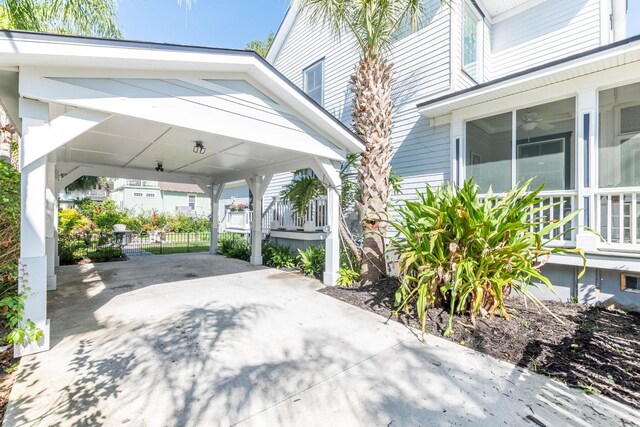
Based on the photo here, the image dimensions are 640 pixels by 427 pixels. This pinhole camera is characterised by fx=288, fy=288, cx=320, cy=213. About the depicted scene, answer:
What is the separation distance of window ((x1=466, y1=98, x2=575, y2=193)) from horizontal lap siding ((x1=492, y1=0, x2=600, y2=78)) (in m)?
3.02

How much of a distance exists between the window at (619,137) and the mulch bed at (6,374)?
798cm

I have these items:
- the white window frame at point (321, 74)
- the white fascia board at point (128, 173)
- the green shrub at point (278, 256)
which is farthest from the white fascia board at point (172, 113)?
the white fascia board at point (128, 173)

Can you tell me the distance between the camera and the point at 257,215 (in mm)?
8969

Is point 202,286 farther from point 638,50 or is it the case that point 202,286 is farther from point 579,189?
point 638,50

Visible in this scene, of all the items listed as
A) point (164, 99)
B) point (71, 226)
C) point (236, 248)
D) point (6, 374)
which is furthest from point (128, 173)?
point (6, 374)

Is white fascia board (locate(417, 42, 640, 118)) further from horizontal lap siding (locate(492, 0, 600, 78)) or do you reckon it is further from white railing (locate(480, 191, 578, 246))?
horizontal lap siding (locate(492, 0, 600, 78))

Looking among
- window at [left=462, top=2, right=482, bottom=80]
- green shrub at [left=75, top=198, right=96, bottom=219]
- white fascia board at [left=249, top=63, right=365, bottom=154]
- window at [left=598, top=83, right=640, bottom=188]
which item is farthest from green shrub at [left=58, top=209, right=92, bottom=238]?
window at [left=598, top=83, right=640, bottom=188]

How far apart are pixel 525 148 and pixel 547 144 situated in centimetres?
34

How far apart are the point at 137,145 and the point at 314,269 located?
4.73 meters

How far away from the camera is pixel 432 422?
7.13 feet

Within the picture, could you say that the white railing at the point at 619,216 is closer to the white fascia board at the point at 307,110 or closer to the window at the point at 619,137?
the window at the point at 619,137

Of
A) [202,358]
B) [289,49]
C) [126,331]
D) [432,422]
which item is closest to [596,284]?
[432,422]

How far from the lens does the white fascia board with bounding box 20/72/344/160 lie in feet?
10.5

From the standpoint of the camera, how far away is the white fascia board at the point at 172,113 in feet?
10.5
